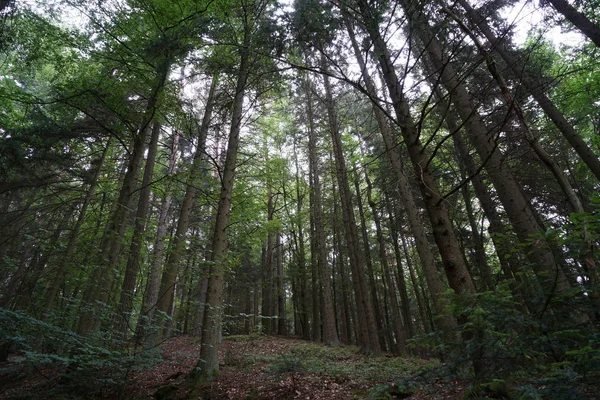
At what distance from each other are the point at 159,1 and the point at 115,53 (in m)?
1.56

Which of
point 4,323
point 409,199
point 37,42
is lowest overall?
point 4,323

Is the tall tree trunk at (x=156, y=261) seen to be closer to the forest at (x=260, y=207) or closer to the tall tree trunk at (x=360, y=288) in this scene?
the forest at (x=260, y=207)

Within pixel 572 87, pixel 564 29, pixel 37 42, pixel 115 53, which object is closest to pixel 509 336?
pixel 115 53

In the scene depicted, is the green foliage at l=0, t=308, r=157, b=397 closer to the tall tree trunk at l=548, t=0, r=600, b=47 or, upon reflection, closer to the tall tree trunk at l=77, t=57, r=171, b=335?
the tall tree trunk at l=77, t=57, r=171, b=335

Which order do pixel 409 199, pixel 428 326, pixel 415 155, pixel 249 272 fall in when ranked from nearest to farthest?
pixel 415 155, pixel 409 199, pixel 428 326, pixel 249 272

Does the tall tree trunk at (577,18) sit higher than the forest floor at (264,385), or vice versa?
the tall tree trunk at (577,18)

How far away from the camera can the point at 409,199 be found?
873 cm

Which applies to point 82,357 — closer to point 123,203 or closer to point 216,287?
point 216,287

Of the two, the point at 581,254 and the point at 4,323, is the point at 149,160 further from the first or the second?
the point at 581,254

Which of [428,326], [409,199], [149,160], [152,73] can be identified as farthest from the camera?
[428,326]

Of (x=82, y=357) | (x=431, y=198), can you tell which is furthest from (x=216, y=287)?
(x=431, y=198)

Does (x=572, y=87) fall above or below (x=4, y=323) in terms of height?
above

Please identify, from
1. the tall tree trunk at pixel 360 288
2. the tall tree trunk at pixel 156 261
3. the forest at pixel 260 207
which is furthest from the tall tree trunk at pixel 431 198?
the tall tree trunk at pixel 360 288

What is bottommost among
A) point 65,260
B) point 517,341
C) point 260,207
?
point 517,341
